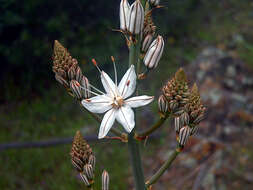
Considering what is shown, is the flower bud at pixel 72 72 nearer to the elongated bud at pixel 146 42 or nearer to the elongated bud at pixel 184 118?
the elongated bud at pixel 146 42

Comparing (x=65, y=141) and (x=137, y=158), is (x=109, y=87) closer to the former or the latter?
(x=137, y=158)

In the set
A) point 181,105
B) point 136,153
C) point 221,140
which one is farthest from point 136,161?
point 221,140

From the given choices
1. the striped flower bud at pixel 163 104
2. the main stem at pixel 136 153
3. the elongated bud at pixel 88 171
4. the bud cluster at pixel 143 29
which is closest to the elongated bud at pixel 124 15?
the bud cluster at pixel 143 29

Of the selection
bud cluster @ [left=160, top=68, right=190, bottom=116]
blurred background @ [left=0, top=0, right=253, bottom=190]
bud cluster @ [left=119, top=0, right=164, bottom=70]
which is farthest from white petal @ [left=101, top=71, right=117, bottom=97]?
blurred background @ [left=0, top=0, right=253, bottom=190]

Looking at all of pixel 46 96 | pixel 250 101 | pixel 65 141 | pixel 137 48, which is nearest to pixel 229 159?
pixel 250 101

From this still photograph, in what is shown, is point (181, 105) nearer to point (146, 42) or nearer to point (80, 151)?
point (146, 42)
